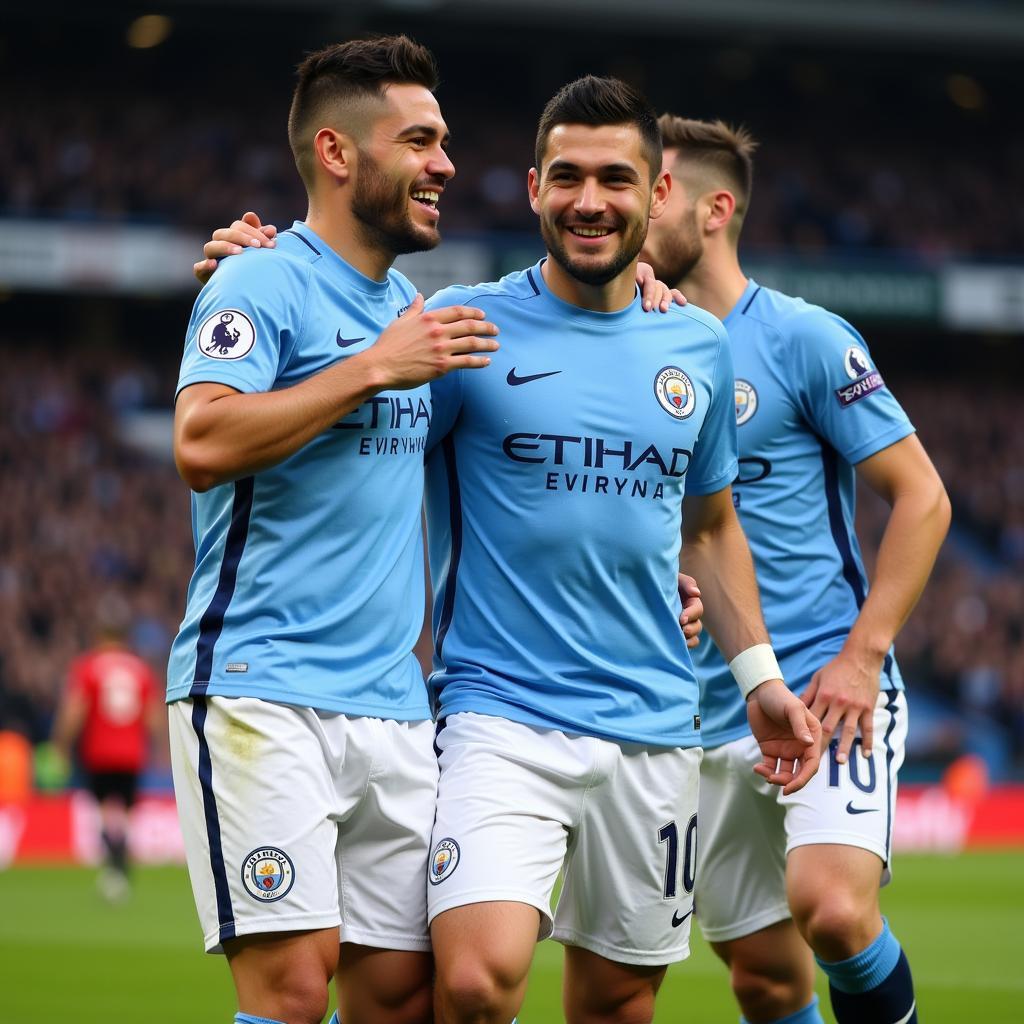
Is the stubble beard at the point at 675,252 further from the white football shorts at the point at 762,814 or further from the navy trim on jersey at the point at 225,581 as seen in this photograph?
the navy trim on jersey at the point at 225,581

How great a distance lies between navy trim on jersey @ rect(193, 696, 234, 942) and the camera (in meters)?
3.82

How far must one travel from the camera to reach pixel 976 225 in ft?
98.6

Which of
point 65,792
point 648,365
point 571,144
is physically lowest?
point 65,792

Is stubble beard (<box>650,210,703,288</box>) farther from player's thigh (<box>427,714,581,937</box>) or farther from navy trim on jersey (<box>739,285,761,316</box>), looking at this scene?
player's thigh (<box>427,714,581,937</box>)

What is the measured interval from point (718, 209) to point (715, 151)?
0.19m

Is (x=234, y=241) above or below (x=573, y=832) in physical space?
above

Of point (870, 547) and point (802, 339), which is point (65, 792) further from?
point (802, 339)

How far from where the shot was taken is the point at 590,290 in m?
4.55

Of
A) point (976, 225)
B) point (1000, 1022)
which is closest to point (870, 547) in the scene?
point (976, 225)

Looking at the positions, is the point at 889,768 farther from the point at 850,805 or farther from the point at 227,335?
the point at 227,335

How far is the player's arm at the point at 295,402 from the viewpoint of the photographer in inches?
146

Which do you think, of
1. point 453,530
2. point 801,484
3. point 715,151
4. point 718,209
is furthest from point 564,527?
point 715,151

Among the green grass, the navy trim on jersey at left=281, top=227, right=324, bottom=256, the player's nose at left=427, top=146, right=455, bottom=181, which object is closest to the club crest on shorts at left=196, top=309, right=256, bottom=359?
the navy trim on jersey at left=281, top=227, right=324, bottom=256

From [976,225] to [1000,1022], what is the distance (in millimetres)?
24010
